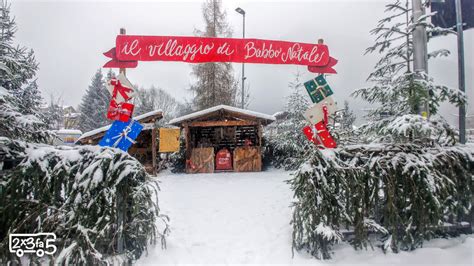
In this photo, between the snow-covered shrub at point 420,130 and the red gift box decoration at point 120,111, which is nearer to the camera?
the red gift box decoration at point 120,111

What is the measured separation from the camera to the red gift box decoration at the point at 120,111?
8.82 ft

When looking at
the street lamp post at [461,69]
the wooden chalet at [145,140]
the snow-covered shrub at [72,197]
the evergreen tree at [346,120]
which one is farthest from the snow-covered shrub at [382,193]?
the wooden chalet at [145,140]

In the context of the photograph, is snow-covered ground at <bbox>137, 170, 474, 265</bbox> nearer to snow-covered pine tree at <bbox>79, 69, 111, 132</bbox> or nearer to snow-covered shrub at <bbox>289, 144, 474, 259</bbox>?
snow-covered shrub at <bbox>289, 144, 474, 259</bbox>

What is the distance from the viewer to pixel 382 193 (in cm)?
294

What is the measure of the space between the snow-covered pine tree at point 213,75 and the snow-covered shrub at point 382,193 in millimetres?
13515

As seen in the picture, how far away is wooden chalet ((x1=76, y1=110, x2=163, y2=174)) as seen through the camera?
9.11 metres

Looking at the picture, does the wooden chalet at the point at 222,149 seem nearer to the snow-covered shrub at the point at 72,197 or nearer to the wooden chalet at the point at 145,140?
the wooden chalet at the point at 145,140

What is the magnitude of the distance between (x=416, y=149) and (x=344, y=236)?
143cm

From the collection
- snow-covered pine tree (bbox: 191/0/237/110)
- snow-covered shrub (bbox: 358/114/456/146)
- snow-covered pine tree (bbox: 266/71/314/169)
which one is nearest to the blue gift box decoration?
snow-covered shrub (bbox: 358/114/456/146)

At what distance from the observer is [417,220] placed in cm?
280

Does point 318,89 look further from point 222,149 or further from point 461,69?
point 222,149

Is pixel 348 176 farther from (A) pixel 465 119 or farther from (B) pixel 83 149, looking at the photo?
(B) pixel 83 149

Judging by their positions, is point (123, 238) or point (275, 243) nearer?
point (123, 238)

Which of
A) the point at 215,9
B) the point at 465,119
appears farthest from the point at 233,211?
the point at 215,9
